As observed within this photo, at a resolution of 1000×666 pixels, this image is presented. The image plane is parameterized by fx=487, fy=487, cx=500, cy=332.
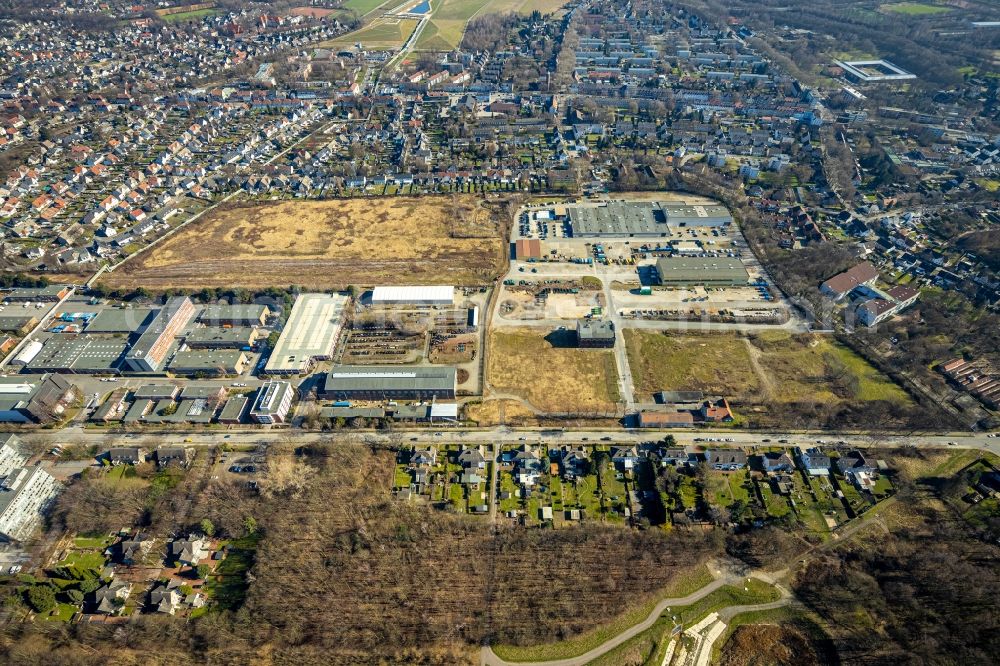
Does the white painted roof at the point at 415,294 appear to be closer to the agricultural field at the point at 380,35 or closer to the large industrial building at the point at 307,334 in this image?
the large industrial building at the point at 307,334

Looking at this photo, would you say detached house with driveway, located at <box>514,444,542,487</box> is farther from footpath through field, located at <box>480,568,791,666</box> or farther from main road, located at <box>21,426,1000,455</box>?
footpath through field, located at <box>480,568,791,666</box>

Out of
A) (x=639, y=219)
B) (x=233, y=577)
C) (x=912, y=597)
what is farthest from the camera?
(x=639, y=219)

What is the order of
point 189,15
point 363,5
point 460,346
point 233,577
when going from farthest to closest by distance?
point 363,5, point 189,15, point 460,346, point 233,577

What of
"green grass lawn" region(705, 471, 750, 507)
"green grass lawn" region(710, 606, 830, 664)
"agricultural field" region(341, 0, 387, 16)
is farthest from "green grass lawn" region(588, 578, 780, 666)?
"agricultural field" region(341, 0, 387, 16)

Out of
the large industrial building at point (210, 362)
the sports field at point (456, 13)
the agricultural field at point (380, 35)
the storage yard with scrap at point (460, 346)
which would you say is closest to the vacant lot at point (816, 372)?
the storage yard with scrap at point (460, 346)

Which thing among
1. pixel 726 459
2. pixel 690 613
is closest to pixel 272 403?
pixel 690 613

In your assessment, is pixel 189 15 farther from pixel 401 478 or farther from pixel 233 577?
pixel 233 577

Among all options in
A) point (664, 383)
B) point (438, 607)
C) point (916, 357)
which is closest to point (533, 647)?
point (438, 607)

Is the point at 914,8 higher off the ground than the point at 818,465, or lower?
higher
